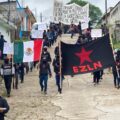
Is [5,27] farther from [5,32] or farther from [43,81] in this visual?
[43,81]

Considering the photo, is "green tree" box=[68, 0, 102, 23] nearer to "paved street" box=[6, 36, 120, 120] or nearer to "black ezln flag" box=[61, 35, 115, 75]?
"paved street" box=[6, 36, 120, 120]

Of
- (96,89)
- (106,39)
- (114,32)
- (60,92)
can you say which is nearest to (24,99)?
(60,92)

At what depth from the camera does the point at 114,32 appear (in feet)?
168

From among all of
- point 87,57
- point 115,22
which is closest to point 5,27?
point 87,57

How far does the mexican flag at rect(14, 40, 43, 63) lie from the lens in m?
24.2

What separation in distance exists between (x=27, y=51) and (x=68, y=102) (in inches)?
209

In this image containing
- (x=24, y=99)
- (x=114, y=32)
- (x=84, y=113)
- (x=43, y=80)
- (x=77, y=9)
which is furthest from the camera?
(x=114, y=32)

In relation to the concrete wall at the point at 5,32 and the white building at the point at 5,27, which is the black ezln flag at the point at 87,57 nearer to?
the white building at the point at 5,27

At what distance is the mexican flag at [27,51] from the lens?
24.2 metres

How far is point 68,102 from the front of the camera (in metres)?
19.7

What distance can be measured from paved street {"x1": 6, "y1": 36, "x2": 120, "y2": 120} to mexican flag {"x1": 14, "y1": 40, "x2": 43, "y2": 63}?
1.29 m

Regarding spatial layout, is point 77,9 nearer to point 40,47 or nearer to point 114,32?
point 40,47

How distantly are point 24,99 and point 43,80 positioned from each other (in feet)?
5.47

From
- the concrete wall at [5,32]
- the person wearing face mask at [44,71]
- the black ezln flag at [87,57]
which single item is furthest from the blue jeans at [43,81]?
the concrete wall at [5,32]
